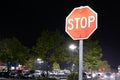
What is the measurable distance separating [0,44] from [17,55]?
3934mm

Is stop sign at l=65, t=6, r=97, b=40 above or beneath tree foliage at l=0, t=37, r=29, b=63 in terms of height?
beneath

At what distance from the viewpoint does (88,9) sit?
571 cm

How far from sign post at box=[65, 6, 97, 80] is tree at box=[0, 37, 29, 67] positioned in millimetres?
46822

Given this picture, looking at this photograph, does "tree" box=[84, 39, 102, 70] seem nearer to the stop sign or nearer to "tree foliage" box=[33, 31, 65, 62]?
"tree foliage" box=[33, 31, 65, 62]

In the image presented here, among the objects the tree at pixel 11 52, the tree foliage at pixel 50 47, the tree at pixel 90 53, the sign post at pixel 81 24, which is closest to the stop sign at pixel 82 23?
the sign post at pixel 81 24

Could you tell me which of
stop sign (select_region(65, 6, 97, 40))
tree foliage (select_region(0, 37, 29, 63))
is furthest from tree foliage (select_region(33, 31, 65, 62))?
stop sign (select_region(65, 6, 97, 40))

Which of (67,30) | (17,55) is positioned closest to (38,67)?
(17,55)

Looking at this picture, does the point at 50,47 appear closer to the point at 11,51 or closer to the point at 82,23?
the point at 11,51

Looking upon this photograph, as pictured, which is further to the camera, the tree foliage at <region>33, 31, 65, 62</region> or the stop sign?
the tree foliage at <region>33, 31, 65, 62</region>

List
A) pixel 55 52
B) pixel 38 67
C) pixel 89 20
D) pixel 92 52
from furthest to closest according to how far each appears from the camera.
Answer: pixel 38 67, pixel 92 52, pixel 55 52, pixel 89 20

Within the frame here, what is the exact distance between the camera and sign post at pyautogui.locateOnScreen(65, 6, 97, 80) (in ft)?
18.3

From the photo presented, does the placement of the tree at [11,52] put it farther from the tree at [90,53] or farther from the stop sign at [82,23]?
the stop sign at [82,23]

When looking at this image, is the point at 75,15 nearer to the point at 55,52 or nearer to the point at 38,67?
the point at 55,52

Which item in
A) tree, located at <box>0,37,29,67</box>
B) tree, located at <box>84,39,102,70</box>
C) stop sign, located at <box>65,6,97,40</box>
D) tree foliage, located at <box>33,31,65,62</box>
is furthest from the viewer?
tree, located at <box>0,37,29,67</box>
